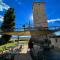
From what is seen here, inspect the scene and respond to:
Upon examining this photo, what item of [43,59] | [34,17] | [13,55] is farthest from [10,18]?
[43,59]

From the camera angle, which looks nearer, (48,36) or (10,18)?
(48,36)

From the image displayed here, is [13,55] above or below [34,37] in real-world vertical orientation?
below

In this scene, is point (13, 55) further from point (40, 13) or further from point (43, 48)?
point (40, 13)

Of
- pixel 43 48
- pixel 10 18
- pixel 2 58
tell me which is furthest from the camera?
pixel 10 18

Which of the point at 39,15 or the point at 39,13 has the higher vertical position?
the point at 39,13

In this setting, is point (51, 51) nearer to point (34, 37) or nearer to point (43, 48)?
point (43, 48)

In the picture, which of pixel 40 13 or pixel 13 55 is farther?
pixel 40 13

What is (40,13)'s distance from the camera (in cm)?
1560

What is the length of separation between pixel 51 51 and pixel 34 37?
7.88 ft

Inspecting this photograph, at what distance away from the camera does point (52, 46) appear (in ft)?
50.1

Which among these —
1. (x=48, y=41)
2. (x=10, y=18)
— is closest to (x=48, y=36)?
(x=48, y=41)

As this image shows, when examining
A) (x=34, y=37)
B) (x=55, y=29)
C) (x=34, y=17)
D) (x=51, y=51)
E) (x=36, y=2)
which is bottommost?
(x=51, y=51)

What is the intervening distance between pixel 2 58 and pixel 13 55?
100 centimetres

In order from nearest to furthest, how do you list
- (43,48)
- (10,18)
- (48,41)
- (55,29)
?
1. (55,29)
2. (43,48)
3. (48,41)
4. (10,18)
